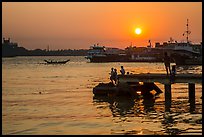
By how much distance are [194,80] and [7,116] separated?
1216 centimetres

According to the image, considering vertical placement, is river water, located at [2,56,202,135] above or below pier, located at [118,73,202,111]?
below

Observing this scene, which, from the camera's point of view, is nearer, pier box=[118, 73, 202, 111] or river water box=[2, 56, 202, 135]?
river water box=[2, 56, 202, 135]

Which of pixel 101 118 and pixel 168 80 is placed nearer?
pixel 101 118

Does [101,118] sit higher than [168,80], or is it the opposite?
[168,80]

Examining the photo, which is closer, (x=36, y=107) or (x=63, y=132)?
(x=63, y=132)

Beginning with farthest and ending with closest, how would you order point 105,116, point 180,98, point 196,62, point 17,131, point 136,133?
point 196,62
point 180,98
point 105,116
point 17,131
point 136,133

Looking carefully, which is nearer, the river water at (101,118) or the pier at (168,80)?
the river water at (101,118)

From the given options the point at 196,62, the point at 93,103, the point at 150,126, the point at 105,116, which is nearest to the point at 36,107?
the point at 93,103

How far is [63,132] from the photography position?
2017cm

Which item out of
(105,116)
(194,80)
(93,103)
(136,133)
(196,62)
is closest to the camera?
(136,133)

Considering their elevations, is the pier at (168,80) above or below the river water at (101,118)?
above

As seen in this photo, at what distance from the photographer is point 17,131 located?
20.7 m

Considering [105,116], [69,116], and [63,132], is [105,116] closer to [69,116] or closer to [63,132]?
[69,116]

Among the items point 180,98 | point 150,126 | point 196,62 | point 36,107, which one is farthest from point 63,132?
point 196,62
